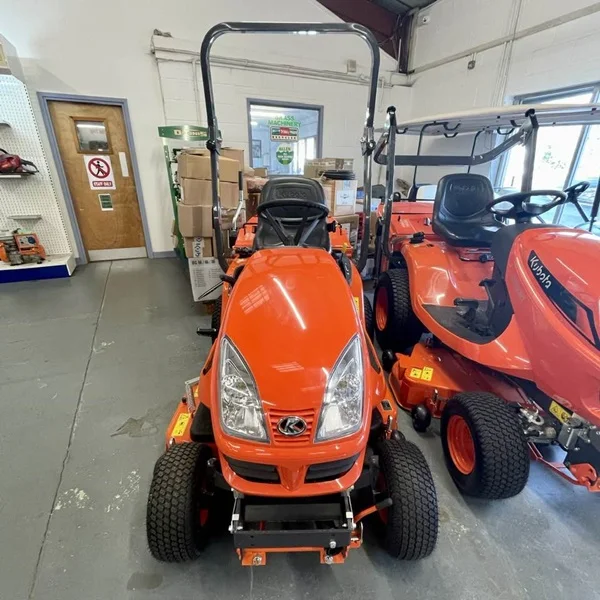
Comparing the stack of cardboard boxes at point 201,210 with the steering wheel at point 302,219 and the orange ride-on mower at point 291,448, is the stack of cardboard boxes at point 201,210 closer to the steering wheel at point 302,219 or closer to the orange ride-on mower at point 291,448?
the steering wheel at point 302,219

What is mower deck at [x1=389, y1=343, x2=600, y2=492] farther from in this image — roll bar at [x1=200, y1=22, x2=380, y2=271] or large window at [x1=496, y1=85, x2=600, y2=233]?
large window at [x1=496, y1=85, x2=600, y2=233]

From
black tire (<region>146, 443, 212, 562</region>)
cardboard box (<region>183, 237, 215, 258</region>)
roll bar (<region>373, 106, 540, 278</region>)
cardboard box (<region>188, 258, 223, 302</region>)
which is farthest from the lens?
cardboard box (<region>183, 237, 215, 258</region>)

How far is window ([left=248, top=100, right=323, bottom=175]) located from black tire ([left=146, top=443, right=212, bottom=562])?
4.64 m

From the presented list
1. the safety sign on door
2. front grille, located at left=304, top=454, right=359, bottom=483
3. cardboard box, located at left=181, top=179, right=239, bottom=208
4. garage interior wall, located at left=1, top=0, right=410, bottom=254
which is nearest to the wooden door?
the safety sign on door

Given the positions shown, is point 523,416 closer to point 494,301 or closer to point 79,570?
point 494,301

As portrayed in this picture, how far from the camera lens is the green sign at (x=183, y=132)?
3852 mm

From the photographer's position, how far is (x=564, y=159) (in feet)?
12.6

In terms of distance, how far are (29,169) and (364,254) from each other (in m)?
3.94

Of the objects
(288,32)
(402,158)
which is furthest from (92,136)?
(402,158)

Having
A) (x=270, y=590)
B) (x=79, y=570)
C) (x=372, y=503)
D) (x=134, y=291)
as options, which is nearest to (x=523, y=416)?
(x=372, y=503)

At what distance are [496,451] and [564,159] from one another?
4045 mm

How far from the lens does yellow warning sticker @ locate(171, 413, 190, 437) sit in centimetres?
142

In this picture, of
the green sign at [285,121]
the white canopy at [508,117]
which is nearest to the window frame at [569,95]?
the white canopy at [508,117]

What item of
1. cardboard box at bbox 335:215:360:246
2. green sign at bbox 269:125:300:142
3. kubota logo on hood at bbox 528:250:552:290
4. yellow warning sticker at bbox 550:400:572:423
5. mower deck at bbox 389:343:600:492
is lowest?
mower deck at bbox 389:343:600:492
